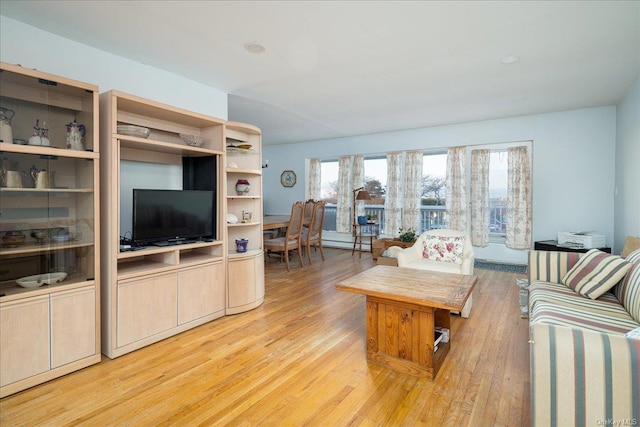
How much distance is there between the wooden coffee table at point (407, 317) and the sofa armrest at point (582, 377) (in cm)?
59

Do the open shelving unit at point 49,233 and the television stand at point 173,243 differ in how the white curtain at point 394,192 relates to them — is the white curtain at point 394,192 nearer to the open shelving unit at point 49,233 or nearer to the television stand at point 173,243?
the television stand at point 173,243

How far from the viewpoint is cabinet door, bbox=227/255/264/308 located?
11.2 ft

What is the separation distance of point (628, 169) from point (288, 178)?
21.4 feet

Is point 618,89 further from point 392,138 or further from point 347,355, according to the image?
point 347,355

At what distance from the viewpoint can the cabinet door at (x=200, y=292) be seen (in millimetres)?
2971

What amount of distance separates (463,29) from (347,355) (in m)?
2.81

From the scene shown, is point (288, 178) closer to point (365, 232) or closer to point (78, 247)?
point (365, 232)

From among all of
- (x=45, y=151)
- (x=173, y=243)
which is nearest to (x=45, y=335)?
(x=173, y=243)

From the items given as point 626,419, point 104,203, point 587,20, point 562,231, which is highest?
point 587,20

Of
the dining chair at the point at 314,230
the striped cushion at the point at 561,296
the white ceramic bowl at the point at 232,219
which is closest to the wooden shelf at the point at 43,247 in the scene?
the white ceramic bowl at the point at 232,219

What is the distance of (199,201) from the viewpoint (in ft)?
10.7

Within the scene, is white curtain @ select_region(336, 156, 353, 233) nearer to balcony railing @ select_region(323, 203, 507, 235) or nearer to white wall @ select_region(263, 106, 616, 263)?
balcony railing @ select_region(323, 203, 507, 235)

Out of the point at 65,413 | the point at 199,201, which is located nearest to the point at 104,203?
the point at 199,201

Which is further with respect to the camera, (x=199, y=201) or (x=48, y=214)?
(x=199, y=201)
